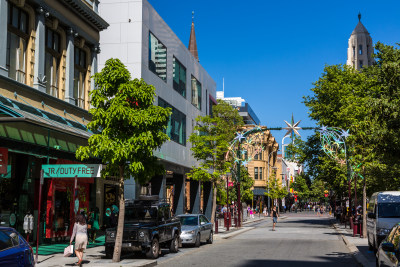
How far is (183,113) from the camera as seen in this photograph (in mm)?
42844

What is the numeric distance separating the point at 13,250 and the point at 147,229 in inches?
369

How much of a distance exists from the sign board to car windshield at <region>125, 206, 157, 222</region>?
272 centimetres

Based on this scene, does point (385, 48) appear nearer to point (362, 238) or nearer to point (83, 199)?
point (362, 238)

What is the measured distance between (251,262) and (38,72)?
11681 mm

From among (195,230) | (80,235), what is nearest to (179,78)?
(195,230)

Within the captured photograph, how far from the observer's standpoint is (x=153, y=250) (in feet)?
63.7

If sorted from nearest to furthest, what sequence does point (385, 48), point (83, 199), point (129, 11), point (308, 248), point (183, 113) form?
point (308, 248) < point (83, 199) < point (129, 11) < point (183, 113) < point (385, 48)

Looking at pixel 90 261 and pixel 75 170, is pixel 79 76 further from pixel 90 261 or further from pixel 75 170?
pixel 90 261

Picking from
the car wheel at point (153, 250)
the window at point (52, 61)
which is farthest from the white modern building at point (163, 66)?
the car wheel at point (153, 250)

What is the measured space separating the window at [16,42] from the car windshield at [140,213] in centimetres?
671

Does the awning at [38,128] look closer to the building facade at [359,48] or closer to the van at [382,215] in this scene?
the van at [382,215]

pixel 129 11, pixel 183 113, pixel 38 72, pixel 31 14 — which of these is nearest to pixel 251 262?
pixel 38 72

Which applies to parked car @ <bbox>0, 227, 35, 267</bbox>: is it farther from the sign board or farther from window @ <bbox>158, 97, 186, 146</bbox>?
window @ <bbox>158, 97, 186, 146</bbox>

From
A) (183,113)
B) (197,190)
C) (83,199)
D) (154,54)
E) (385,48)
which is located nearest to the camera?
(83,199)
